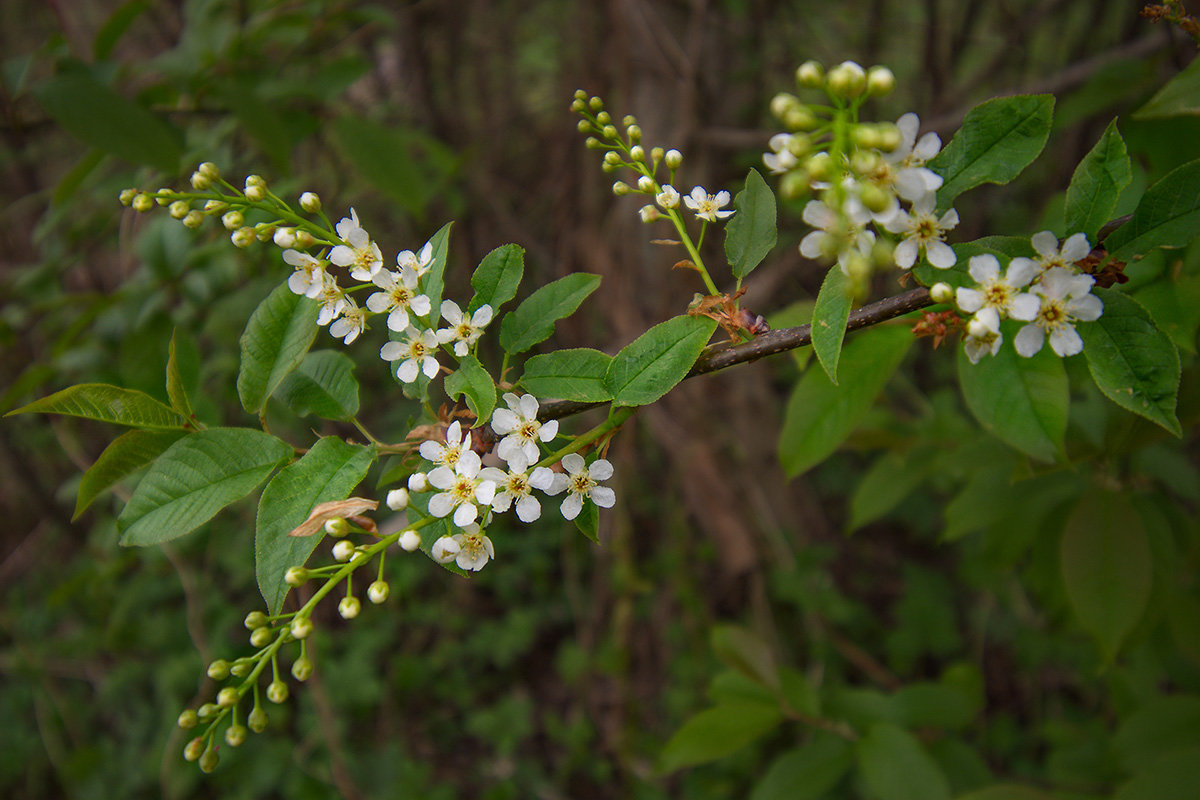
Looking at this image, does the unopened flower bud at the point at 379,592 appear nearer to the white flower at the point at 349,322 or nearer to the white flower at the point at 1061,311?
the white flower at the point at 349,322

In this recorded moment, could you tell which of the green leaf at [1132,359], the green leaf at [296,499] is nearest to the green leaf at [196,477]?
the green leaf at [296,499]

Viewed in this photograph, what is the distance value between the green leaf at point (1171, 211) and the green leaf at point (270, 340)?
106 cm

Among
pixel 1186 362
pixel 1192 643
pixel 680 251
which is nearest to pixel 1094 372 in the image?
pixel 1186 362

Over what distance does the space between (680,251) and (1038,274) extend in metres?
1.95

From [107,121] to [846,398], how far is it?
168cm

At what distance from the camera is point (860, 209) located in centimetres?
72

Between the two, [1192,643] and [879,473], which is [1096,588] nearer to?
[1192,643]

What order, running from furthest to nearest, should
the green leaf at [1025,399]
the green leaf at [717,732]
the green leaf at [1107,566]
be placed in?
the green leaf at [717,732]
the green leaf at [1107,566]
the green leaf at [1025,399]

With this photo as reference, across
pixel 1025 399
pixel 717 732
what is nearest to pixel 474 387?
pixel 1025 399

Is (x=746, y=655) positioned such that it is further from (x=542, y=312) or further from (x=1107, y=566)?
(x=542, y=312)

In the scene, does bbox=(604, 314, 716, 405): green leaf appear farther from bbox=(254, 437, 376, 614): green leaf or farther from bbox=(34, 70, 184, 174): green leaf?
bbox=(34, 70, 184, 174): green leaf

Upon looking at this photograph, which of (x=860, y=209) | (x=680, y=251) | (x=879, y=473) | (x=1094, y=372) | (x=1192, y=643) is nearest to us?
(x=860, y=209)

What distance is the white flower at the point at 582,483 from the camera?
0.90 meters

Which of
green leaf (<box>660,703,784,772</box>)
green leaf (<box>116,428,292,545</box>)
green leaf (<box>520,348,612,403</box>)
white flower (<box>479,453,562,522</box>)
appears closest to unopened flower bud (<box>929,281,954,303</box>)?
green leaf (<box>520,348,612,403</box>)
